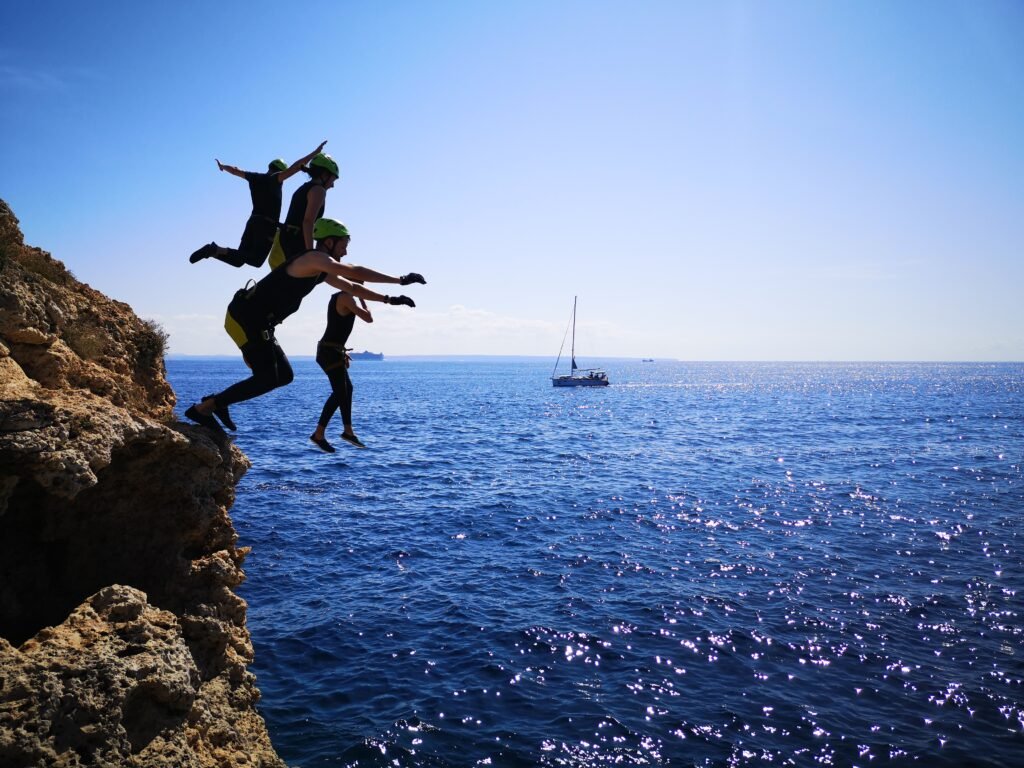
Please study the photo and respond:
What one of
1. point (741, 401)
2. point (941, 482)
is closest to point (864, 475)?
point (941, 482)

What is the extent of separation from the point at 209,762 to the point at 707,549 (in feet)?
60.4

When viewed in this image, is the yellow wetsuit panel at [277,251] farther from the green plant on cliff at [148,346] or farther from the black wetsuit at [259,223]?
the green plant on cliff at [148,346]

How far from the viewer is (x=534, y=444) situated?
4675cm

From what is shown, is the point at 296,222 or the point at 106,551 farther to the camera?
the point at 296,222

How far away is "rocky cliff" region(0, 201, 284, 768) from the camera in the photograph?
455cm

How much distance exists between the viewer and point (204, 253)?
283 inches

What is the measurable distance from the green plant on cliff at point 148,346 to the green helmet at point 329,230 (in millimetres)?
2940

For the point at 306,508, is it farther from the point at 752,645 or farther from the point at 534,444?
the point at 534,444

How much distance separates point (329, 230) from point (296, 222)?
1082 mm

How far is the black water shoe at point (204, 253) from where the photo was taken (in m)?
7.13

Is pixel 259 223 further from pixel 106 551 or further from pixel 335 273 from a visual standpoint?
pixel 106 551

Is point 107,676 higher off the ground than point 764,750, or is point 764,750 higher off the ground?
point 107,676

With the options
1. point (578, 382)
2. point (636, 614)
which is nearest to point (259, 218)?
point (636, 614)

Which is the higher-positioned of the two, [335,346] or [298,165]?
[298,165]
